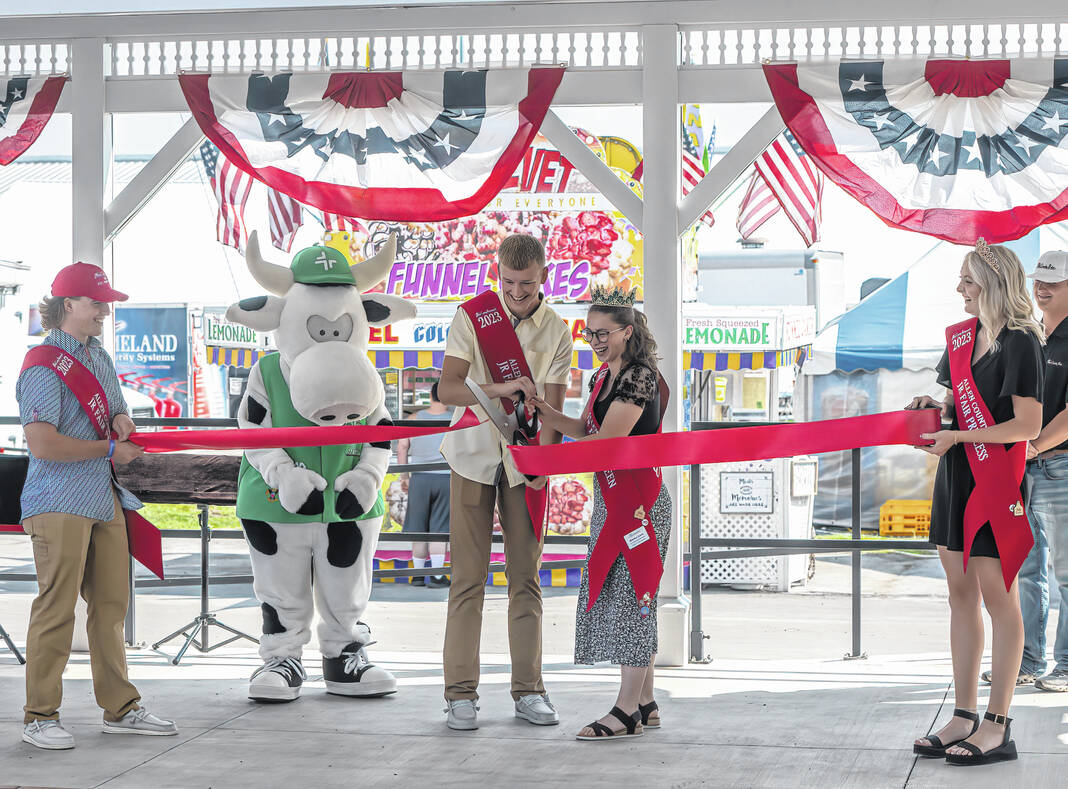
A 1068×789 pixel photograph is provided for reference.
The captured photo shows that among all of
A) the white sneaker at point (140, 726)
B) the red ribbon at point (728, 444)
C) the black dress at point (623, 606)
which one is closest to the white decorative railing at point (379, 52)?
the black dress at point (623, 606)

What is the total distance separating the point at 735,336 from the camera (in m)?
10.8

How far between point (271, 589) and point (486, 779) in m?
1.52

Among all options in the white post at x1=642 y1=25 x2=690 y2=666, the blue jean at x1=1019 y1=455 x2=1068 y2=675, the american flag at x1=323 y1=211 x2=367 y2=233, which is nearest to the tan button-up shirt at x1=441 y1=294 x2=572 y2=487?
the white post at x1=642 y1=25 x2=690 y2=666

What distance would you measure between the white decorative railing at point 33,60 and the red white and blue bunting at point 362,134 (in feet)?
2.61

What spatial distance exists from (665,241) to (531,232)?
16.4 ft

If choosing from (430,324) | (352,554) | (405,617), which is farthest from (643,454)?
(430,324)

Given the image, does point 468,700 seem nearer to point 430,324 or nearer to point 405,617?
point 405,617

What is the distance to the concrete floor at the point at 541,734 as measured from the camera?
4055mm

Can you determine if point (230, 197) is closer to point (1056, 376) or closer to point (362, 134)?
point (362, 134)

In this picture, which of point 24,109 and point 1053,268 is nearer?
point 1053,268

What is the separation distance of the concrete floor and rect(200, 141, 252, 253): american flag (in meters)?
4.03

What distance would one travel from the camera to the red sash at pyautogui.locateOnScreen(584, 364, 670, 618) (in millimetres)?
4359

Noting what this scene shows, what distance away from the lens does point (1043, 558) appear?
17.5 feet

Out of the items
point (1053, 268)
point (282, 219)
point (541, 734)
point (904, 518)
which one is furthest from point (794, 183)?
point (904, 518)
